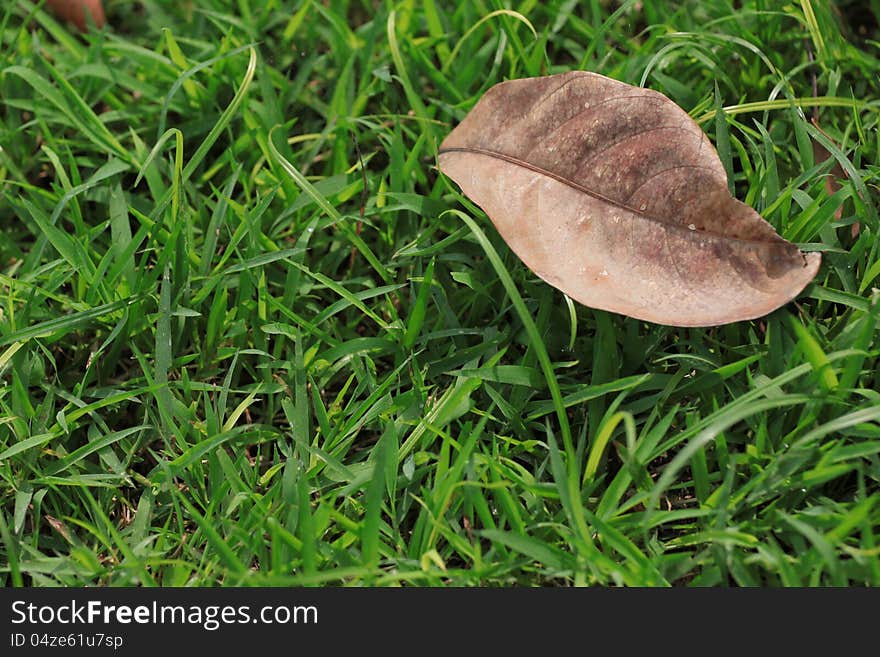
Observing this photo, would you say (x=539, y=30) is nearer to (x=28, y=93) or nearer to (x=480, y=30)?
(x=480, y=30)

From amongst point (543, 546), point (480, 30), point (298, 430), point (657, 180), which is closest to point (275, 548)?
point (298, 430)

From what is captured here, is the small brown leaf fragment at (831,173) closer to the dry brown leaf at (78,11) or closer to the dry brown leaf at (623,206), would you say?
the dry brown leaf at (623,206)

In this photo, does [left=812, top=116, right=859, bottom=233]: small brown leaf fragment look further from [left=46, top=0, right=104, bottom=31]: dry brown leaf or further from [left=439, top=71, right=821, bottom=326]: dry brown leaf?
[left=46, top=0, right=104, bottom=31]: dry brown leaf

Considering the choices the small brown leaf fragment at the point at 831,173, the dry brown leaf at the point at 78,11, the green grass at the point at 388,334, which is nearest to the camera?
the green grass at the point at 388,334

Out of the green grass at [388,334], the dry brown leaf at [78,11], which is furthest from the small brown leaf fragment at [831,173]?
the dry brown leaf at [78,11]

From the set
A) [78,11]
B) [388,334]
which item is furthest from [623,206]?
[78,11]

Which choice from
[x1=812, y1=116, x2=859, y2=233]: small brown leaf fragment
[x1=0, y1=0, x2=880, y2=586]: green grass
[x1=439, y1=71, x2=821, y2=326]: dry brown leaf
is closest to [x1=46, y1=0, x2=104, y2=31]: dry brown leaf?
[x1=0, y1=0, x2=880, y2=586]: green grass
